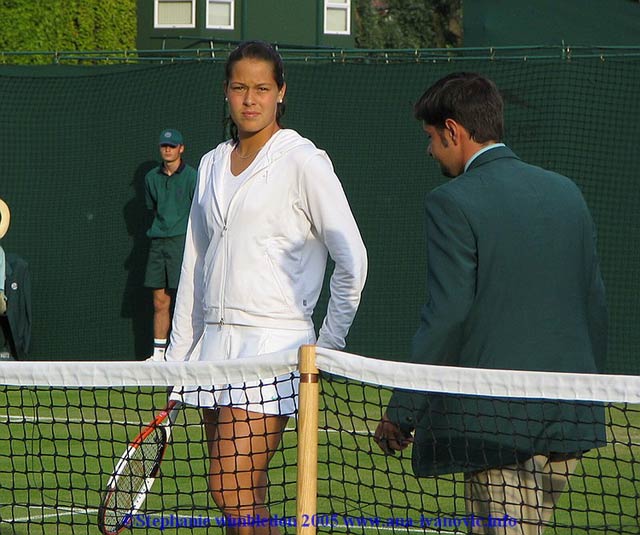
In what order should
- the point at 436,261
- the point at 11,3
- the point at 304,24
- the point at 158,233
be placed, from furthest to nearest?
the point at 304,24 → the point at 11,3 → the point at 158,233 → the point at 436,261

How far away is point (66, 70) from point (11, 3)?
8.22 metres

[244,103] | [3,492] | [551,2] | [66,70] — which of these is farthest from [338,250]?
[551,2]

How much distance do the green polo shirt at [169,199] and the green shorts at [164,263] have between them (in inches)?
2.9

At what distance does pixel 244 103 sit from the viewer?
403 cm

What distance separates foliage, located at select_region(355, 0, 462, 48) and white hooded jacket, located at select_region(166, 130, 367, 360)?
33441 mm

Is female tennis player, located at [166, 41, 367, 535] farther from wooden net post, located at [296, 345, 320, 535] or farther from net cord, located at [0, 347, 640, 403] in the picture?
wooden net post, located at [296, 345, 320, 535]

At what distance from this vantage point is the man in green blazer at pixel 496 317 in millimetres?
3305

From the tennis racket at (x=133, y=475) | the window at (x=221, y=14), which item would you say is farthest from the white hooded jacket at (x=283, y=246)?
the window at (x=221, y=14)

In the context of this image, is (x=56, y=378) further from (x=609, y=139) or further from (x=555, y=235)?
(x=609, y=139)

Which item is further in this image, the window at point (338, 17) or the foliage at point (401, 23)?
the foliage at point (401, 23)

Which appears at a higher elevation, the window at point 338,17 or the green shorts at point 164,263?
the window at point 338,17

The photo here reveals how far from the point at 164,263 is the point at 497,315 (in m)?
8.15

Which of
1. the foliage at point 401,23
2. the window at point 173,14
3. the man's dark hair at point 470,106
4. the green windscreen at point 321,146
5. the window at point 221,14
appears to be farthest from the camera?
the foliage at point 401,23

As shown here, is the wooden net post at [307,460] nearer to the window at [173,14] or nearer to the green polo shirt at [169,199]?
the green polo shirt at [169,199]
